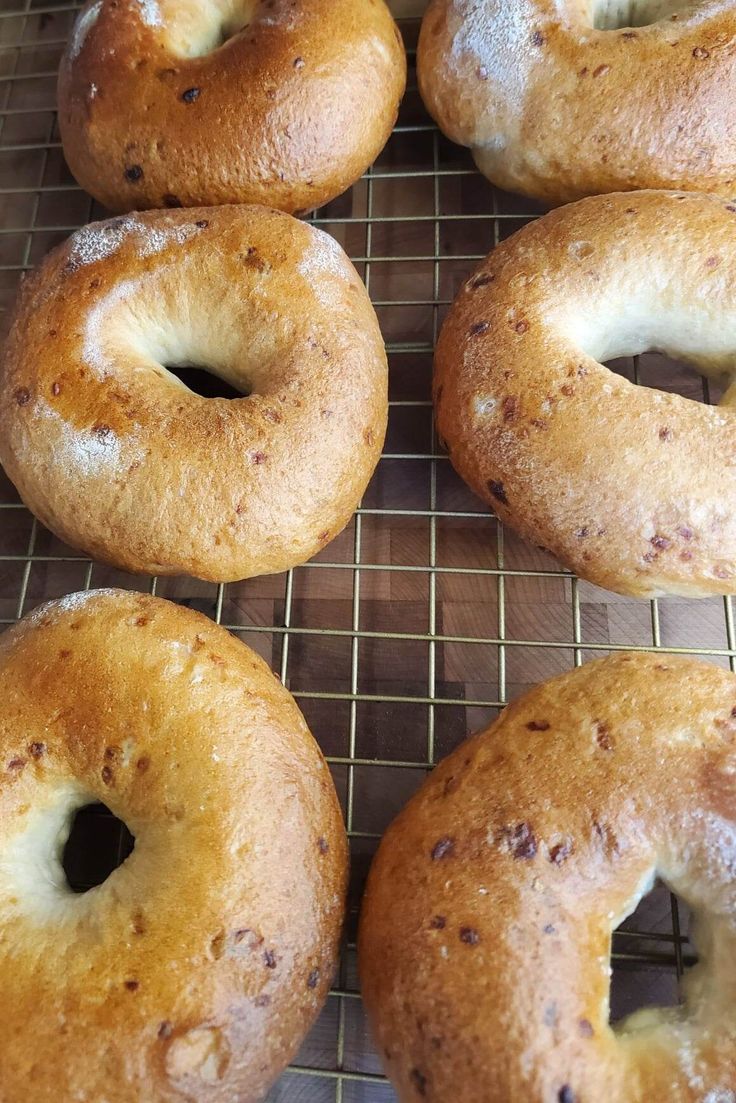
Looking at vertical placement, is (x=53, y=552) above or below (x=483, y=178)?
below

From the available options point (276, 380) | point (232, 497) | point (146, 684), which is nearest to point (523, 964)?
point (146, 684)

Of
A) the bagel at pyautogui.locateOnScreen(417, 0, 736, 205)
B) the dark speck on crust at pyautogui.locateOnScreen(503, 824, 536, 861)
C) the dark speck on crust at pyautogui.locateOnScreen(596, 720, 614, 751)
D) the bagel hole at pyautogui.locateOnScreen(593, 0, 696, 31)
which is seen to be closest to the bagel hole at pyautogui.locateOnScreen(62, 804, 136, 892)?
the dark speck on crust at pyautogui.locateOnScreen(503, 824, 536, 861)

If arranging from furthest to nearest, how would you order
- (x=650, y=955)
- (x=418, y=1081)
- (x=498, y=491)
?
(x=498, y=491) → (x=650, y=955) → (x=418, y=1081)

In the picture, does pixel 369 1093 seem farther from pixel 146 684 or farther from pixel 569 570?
pixel 569 570

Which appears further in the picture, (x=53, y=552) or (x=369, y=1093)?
(x=53, y=552)

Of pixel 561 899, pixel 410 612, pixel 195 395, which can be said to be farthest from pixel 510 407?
pixel 561 899

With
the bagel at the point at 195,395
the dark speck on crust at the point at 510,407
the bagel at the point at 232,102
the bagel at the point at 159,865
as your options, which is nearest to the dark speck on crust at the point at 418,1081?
the bagel at the point at 159,865

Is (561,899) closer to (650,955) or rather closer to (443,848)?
(443,848)
